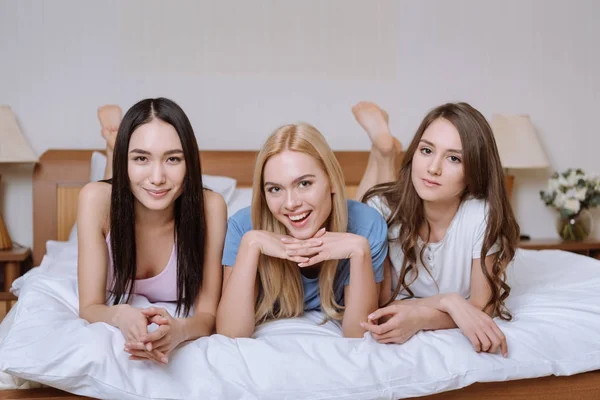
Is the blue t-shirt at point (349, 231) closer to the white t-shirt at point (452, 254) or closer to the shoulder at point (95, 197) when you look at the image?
the white t-shirt at point (452, 254)

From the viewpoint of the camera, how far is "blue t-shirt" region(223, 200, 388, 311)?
1.89 m

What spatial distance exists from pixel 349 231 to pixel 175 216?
51cm

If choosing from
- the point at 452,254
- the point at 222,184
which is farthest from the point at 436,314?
the point at 222,184

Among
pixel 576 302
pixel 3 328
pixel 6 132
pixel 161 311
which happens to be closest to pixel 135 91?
pixel 6 132

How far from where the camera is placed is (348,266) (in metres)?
1.93

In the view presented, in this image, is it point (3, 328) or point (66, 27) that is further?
point (66, 27)

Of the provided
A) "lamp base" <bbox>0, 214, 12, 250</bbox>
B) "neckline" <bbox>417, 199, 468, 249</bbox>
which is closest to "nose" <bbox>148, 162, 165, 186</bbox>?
"neckline" <bbox>417, 199, 468, 249</bbox>

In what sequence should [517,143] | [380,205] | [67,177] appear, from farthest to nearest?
[517,143] < [67,177] < [380,205]

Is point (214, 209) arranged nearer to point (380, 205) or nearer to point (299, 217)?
point (299, 217)

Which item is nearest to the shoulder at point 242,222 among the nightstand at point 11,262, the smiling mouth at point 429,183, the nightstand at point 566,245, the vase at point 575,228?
the smiling mouth at point 429,183

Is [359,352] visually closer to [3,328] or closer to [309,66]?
[3,328]

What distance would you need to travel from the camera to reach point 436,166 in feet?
6.23

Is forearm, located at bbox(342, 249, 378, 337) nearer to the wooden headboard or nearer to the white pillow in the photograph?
the white pillow

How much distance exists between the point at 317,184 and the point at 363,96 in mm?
2067
